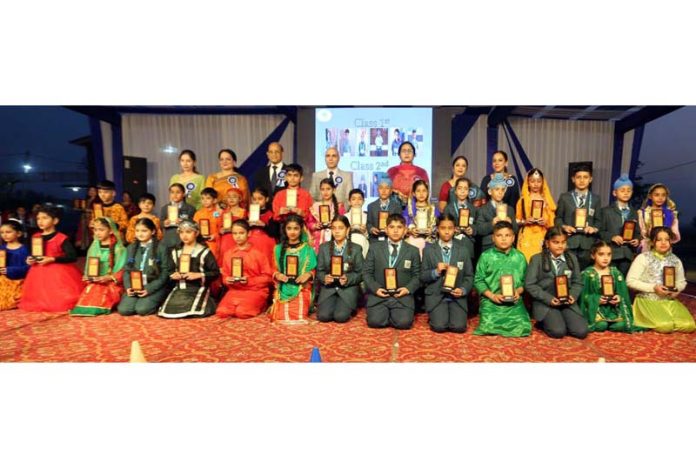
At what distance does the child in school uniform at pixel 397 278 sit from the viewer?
4.44m

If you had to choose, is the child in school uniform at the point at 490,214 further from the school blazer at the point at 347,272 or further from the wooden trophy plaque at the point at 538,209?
the school blazer at the point at 347,272

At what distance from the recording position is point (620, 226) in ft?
16.5

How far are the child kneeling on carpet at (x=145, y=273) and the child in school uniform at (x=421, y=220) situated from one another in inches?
115

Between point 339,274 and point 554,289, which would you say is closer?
point 554,289

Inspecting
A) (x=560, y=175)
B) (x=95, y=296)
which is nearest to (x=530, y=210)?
(x=95, y=296)

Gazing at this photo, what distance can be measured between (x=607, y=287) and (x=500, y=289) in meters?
1.03

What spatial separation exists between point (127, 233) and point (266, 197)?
7.10ft

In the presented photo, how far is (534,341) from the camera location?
13.2 feet

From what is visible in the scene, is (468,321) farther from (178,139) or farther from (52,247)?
(178,139)

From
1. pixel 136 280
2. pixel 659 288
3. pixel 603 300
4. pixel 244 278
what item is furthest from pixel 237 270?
pixel 659 288

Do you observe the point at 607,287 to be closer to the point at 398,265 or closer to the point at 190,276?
the point at 398,265

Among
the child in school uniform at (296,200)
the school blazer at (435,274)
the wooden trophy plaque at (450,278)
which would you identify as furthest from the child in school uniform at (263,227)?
the wooden trophy plaque at (450,278)

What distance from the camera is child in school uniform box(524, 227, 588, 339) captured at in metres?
4.16

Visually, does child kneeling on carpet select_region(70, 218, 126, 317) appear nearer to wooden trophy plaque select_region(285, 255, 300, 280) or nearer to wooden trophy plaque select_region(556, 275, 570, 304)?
wooden trophy plaque select_region(285, 255, 300, 280)
